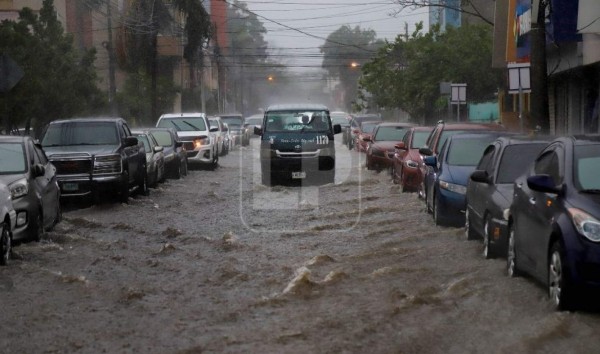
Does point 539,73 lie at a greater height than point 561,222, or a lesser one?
greater

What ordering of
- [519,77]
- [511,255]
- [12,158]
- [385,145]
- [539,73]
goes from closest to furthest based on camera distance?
[511,255] → [12,158] → [539,73] → [519,77] → [385,145]

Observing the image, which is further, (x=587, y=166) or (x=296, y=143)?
(x=296, y=143)

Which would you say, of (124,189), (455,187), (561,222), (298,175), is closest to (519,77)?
(298,175)

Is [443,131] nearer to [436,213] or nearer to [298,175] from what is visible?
[436,213]

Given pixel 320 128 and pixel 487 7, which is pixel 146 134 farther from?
pixel 487 7

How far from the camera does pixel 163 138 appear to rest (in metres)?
32.8

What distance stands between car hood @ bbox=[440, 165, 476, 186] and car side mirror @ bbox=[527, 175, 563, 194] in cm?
649

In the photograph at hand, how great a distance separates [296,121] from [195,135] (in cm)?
1023

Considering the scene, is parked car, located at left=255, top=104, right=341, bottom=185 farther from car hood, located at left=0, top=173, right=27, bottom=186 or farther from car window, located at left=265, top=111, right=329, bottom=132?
car hood, located at left=0, top=173, right=27, bottom=186

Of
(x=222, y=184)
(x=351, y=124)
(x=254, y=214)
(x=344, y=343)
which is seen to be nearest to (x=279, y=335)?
(x=344, y=343)

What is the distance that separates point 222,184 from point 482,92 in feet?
60.7

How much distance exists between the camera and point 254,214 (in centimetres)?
2164

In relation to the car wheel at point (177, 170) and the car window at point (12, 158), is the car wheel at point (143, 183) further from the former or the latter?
the car window at point (12, 158)

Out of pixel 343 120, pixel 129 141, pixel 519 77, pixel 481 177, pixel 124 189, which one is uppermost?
pixel 519 77
